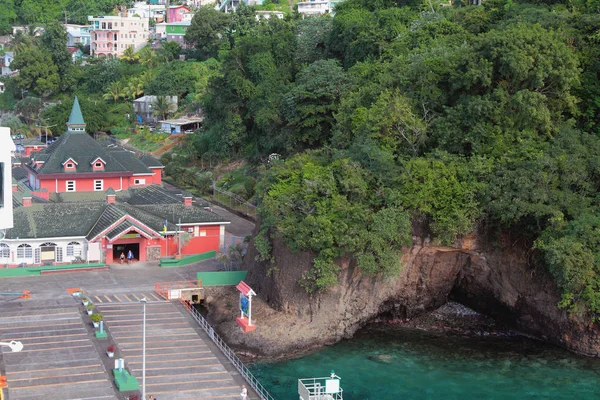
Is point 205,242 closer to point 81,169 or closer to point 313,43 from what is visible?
point 81,169

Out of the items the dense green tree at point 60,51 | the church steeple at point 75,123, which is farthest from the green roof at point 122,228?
the dense green tree at point 60,51

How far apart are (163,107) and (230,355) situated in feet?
260

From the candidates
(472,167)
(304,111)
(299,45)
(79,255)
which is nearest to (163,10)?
(299,45)

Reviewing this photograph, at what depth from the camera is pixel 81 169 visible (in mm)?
69938

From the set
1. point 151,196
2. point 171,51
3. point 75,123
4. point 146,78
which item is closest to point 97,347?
point 151,196

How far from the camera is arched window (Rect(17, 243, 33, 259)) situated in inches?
2250

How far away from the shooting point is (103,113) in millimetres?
119375

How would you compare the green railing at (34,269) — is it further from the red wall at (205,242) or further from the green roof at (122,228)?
the red wall at (205,242)

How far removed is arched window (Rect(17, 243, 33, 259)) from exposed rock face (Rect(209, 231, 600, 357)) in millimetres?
13788

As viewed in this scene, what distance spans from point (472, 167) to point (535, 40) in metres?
9.13

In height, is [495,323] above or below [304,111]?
below

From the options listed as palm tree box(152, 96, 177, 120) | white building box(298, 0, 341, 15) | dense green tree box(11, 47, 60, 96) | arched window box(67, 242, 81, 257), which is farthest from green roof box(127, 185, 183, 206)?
white building box(298, 0, 341, 15)

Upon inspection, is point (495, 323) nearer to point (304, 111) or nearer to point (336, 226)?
point (336, 226)

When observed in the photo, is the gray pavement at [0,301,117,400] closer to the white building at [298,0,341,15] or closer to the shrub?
the shrub
